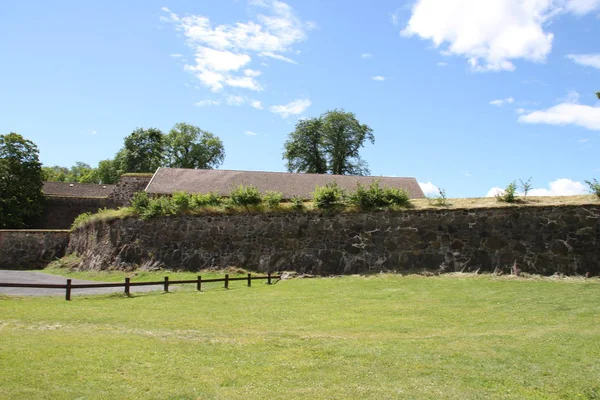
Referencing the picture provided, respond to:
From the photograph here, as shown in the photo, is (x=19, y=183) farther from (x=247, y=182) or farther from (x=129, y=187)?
(x=247, y=182)

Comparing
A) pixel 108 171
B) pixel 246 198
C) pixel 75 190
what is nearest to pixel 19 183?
pixel 75 190

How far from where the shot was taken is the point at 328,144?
57.7 m

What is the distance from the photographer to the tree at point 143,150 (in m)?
59.8

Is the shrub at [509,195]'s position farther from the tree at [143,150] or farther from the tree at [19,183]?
the tree at [143,150]

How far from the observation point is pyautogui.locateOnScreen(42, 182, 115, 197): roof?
146ft

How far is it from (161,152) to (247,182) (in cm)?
3224

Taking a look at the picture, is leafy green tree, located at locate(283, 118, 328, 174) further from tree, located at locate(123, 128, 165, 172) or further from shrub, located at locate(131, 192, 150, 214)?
shrub, located at locate(131, 192, 150, 214)

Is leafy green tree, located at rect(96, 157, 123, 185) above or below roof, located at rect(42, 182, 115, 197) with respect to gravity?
above

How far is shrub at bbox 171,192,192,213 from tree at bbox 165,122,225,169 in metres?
41.5

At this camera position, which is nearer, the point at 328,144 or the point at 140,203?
the point at 140,203

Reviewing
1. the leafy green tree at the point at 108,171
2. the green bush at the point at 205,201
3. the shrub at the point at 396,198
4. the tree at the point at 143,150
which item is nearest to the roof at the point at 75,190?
the tree at the point at 143,150

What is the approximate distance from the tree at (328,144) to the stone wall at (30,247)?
3213 centimetres

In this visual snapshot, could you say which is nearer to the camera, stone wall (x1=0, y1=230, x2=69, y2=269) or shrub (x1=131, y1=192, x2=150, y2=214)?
shrub (x1=131, y1=192, x2=150, y2=214)

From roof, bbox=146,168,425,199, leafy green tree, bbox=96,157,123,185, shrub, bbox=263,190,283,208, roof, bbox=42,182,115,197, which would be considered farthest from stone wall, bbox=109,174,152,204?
leafy green tree, bbox=96,157,123,185
